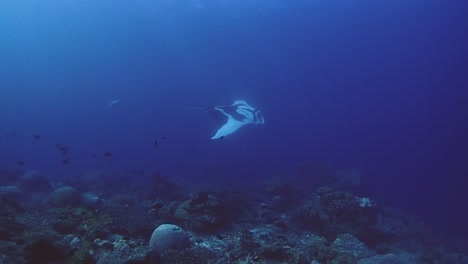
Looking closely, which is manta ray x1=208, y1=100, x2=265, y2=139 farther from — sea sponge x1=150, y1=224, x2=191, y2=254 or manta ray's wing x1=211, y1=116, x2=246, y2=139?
sea sponge x1=150, y1=224, x2=191, y2=254

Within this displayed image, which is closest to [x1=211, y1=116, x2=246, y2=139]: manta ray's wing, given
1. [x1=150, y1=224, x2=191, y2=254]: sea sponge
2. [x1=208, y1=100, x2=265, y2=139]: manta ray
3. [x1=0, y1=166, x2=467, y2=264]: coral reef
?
[x1=208, y1=100, x2=265, y2=139]: manta ray

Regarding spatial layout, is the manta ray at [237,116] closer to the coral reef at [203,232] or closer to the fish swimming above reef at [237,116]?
the fish swimming above reef at [237,116]

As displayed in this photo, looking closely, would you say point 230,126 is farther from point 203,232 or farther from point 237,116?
point 203,232

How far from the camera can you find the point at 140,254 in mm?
7984

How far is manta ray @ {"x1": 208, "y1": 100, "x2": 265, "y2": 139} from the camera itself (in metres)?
19.3

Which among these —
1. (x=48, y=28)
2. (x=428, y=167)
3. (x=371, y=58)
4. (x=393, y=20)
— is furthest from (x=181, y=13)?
(x=428, y=167)

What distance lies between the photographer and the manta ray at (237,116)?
760 inches

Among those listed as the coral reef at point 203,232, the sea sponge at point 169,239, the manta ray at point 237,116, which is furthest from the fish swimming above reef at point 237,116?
the sea sponge at point 169,239

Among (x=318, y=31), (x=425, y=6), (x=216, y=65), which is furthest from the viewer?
(x=216, y=65)

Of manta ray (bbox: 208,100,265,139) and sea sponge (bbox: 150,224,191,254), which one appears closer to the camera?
sea sponge (bbox: 150,224,191,254)

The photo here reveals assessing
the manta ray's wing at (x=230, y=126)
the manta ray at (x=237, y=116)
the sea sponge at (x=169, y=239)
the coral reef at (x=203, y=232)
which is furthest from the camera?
the manta ray at (x=237, y=116)

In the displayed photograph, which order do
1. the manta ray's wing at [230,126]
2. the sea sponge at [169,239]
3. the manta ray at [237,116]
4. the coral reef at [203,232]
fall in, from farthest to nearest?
1. the manta ray at [237,116]
2. the manta ray's wing at [230,126]
3. the sea sponge at [169,239]
4. the coral reef at [203,232]

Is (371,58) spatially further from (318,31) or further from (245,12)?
(245,12)

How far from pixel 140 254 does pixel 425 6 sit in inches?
2289
